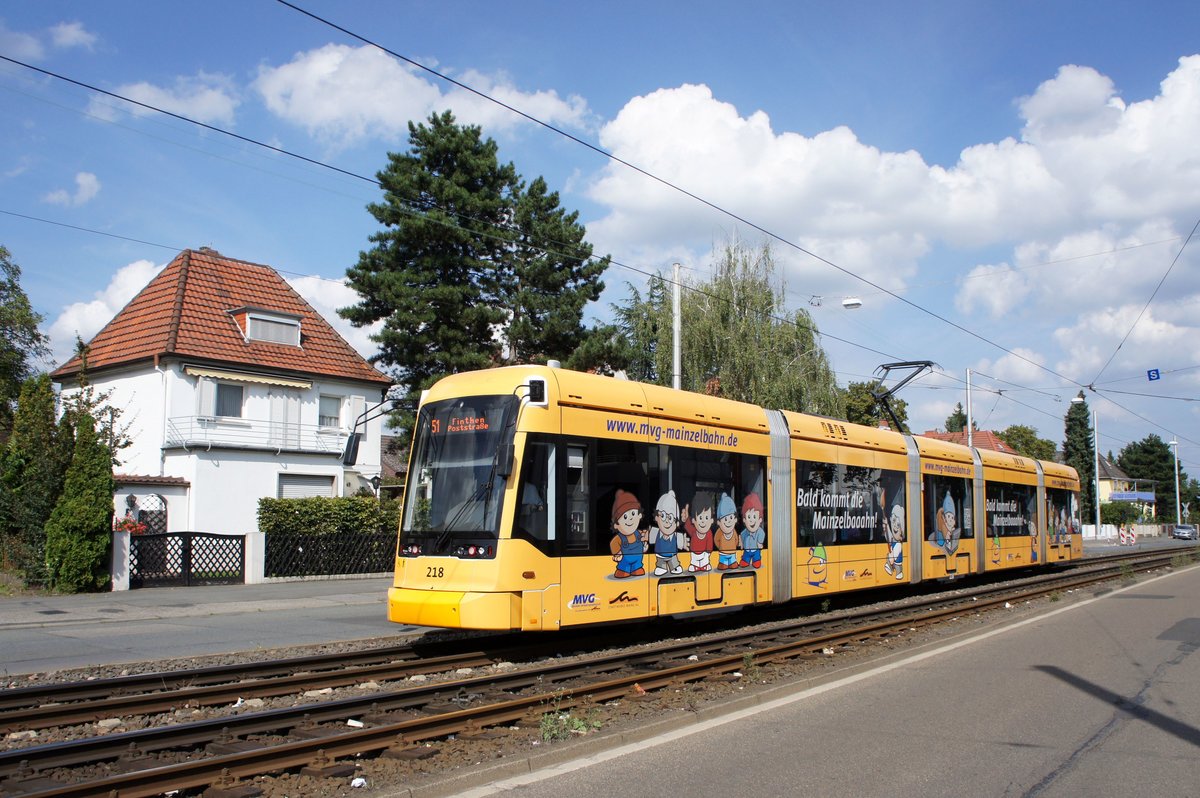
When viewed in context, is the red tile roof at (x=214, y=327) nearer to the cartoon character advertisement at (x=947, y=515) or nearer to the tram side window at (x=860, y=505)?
the cartoon character advertisement at (x=947, y=515)

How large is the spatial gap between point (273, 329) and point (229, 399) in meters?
3.29

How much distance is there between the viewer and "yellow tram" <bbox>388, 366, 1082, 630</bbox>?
420 inches

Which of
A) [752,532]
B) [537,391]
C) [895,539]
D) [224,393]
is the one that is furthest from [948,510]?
[224,393]

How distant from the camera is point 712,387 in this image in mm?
32344

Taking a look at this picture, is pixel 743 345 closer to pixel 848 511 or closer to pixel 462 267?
pixel 462 267

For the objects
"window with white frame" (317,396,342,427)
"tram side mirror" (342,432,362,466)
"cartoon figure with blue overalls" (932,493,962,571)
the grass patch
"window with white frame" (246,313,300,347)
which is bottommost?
the grass patch

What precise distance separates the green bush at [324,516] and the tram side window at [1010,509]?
14250 millimetres

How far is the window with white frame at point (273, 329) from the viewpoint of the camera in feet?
104

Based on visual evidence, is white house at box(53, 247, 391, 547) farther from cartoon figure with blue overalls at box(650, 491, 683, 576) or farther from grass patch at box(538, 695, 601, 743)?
grass patch at box(538, 695, 601, 743)

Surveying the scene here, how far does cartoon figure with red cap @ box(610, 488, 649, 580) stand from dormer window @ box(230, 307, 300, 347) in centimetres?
2296

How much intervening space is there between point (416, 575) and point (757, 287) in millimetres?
26301

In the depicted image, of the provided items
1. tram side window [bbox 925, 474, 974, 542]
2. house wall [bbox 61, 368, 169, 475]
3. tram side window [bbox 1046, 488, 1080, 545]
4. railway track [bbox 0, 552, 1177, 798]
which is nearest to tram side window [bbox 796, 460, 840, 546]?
railway track [bbox 0, 552, 1177, 798]

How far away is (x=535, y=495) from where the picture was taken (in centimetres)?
1084

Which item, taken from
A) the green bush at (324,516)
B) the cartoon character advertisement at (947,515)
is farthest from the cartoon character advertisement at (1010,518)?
the green bush at (324,516)
